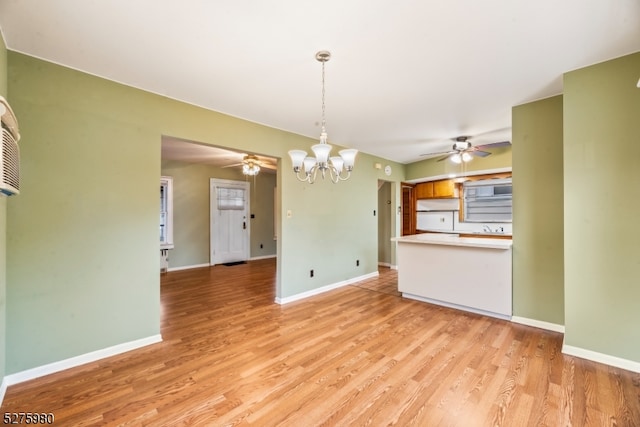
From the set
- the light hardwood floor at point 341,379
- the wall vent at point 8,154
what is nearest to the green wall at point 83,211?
the light hardwood floor at point 341,379

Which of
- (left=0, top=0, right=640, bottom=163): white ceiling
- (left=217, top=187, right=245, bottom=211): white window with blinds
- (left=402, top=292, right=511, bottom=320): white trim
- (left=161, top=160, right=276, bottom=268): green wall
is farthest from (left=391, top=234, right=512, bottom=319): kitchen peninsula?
(left=161, top=160, right=276, bottom=268): green wall

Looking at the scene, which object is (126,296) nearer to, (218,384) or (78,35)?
(218,384)

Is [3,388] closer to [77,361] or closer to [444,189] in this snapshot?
[77,361]

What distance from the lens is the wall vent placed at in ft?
4.60

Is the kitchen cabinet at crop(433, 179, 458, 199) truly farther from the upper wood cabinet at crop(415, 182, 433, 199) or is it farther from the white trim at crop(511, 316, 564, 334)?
the white trim at crop(511, 316, 564, 334)

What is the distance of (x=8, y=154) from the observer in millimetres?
1505

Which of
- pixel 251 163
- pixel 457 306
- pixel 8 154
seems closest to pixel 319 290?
pixel 457 306

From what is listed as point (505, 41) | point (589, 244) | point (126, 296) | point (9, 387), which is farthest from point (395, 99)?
point (9, 387)

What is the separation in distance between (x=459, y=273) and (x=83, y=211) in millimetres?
4165

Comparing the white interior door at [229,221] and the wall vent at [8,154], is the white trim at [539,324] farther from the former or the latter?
the white interior door at [229,221]

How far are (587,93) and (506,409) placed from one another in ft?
8.74

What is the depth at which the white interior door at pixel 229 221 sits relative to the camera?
268 inches

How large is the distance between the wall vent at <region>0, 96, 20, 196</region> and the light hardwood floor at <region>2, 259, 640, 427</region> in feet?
4.83

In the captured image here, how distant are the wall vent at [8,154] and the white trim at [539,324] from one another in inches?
179
